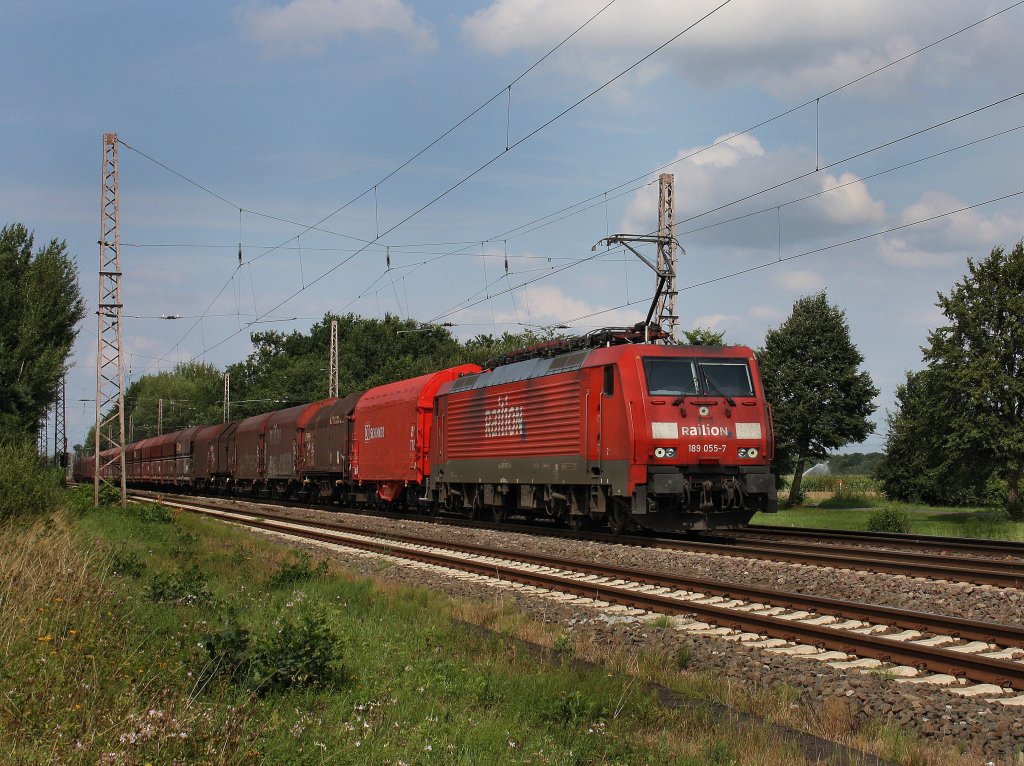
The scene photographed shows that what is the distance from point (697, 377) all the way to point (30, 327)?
26163 millimetres

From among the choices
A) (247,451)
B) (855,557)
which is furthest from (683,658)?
(247,451)

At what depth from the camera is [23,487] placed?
1912 centimetres

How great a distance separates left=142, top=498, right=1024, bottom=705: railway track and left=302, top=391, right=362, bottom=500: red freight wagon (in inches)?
746

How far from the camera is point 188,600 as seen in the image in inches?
412

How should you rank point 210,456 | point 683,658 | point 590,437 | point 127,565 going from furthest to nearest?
point 210,456 < point 590,437 < point 127,565 < point 683,658

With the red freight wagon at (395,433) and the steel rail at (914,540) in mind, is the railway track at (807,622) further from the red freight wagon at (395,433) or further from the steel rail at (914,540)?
the red freight wagon at (395,433)

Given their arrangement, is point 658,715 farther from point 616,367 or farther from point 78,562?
point 616,367

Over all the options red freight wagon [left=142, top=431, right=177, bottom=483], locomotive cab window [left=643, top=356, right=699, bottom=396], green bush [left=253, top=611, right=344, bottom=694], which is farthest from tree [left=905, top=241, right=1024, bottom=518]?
red freight wagon [left=142, top=431, right=177, bottom=483]

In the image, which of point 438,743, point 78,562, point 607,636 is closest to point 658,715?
point 438,743

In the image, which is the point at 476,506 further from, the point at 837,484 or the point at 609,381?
the point at 837,484

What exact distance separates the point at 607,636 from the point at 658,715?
353 cm

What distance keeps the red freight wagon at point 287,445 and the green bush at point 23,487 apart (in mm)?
17915

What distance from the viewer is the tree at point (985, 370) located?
114 ft

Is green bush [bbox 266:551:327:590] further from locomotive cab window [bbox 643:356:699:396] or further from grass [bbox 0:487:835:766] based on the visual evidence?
A: locomotive cab window [bbox 643:356:699:396]
